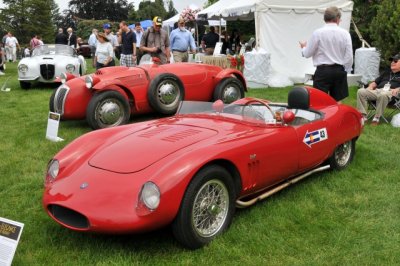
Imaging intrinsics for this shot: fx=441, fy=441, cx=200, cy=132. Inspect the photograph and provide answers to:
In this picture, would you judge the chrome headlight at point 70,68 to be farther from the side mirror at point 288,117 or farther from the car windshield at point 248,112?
the side mirror at point 288,117

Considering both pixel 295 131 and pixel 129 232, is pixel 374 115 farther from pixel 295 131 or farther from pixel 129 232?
pixel 129 232

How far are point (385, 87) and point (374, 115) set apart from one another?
1.68 feet

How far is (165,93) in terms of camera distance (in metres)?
7.46

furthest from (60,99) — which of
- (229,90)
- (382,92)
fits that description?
(382,92)

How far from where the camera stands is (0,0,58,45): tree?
181ft

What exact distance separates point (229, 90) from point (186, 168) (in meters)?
5.51

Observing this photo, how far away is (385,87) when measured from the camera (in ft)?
24.4

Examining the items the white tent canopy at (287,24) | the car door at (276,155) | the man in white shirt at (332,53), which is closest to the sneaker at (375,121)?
the man in white shirt at (332,53)

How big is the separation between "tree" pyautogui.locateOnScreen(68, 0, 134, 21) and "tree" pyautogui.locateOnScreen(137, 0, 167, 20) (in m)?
4.04

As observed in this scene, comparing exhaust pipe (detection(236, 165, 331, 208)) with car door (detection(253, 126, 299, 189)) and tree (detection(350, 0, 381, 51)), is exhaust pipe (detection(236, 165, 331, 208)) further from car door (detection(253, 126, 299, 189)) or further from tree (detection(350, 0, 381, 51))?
tree (detection(350, 0, 381, 51))

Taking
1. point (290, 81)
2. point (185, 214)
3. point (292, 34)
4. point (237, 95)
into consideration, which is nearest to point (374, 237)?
point (185, 214)

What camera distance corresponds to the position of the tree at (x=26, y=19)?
55281 millimetres

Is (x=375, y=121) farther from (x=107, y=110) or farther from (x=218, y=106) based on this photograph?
(x=107, y=110)

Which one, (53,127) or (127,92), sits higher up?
(127,92)
